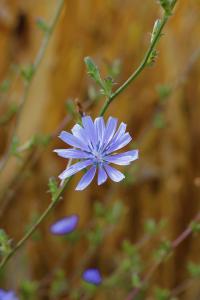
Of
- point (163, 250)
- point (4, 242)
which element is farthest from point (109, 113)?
point (4, 242)

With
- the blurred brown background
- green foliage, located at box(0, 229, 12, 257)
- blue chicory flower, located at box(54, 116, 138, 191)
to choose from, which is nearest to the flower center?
blue chicory flower, located at box(54, 116, 138, 191)

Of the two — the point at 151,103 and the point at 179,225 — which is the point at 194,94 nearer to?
the point at 151,103

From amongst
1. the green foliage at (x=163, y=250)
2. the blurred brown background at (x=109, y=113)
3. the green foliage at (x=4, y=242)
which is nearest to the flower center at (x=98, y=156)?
the green foliage at (x=4, y=242)

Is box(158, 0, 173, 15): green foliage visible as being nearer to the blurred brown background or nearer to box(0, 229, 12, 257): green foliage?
box(0, 229, 12, 257): green foliage

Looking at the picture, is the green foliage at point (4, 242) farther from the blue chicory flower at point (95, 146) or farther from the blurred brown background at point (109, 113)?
the blurred brown background at point (109, 113)

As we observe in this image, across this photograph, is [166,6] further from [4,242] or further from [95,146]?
[4,242]

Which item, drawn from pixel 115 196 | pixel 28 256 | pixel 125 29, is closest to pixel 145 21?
pixel 125 29
